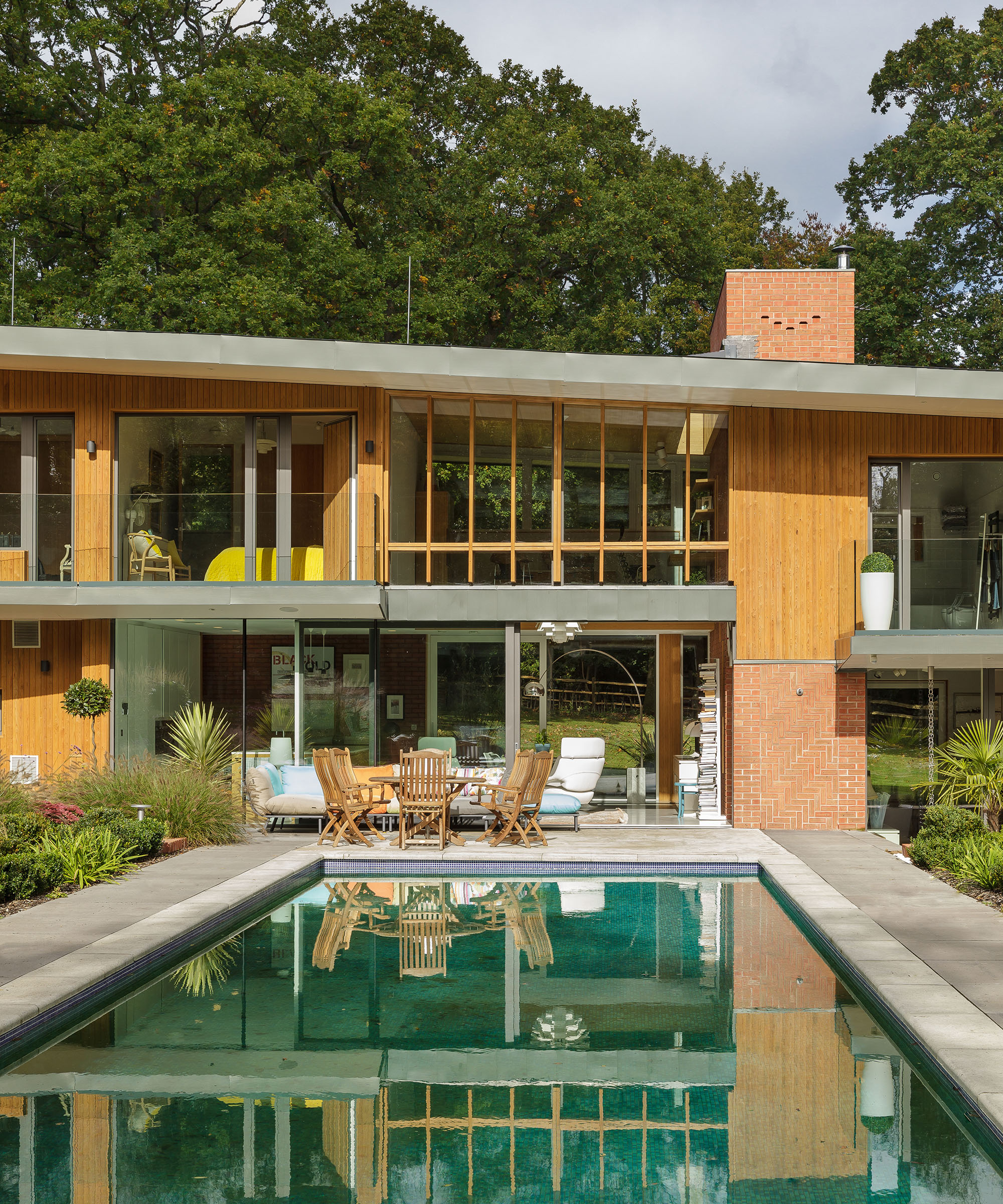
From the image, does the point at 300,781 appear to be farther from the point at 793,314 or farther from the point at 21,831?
the point at 793,314

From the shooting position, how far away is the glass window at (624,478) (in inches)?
589

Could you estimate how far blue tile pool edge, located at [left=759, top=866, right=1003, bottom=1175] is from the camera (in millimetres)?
4828

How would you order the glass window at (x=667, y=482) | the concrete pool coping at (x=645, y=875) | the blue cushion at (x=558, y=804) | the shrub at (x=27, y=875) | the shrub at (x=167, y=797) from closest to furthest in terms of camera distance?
1. the concrete pool coping at (x=645, y=875)
2. the shrub at (x=27, y=875)
3. the shrub at (x=167, y=797)
4. the blue cushion at (x=558, y=804)
5. the glass window at (x=667, y=482)

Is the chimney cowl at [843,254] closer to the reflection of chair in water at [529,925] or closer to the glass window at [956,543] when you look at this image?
the glass window at [956,543]

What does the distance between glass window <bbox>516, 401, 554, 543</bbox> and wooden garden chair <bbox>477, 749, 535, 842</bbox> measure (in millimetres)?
3181

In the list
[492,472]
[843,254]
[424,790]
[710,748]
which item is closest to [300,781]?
[424,790]

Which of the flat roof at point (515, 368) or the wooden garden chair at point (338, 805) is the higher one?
the flat roof at point (515, 368)

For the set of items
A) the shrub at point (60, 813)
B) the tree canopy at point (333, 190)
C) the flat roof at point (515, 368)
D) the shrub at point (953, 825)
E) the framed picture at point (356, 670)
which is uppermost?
the tree canopy at point (333, 190)

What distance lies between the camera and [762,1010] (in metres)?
6.89

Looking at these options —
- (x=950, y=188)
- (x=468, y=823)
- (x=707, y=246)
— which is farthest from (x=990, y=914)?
(x=950, y=188)

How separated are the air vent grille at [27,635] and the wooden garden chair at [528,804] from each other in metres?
6.27

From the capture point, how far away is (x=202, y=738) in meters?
14.1

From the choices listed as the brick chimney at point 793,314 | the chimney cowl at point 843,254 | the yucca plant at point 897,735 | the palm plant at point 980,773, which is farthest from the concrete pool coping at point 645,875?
the chimney cowl at point 843,254

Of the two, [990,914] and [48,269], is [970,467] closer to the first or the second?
[990,914]
